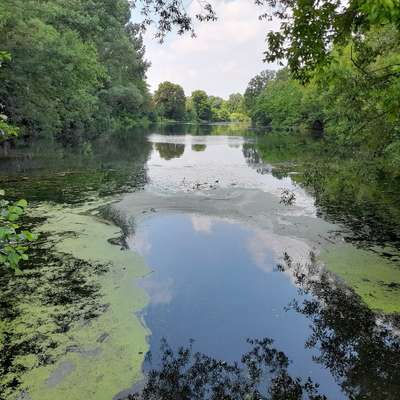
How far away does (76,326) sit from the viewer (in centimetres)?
509

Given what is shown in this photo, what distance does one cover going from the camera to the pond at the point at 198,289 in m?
4.43

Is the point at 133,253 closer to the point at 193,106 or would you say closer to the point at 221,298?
the point at 221,298

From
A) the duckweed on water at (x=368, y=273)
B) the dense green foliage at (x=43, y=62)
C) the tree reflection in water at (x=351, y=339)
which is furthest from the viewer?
the dense green foliage at (x=43, y=62)

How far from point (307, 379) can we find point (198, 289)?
247 centimetres

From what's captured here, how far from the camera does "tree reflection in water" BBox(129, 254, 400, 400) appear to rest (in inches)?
161

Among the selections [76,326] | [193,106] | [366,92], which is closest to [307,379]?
[76,326]

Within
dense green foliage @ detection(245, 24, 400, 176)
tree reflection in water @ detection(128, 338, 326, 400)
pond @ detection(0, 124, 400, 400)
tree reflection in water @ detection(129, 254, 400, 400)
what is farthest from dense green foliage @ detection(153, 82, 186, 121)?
tree reflection in water @ detection(128, 338, 326, 400)

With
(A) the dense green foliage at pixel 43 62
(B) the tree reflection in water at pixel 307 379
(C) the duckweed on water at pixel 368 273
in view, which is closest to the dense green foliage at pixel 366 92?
(C) the duckweed on water at pixel 368 273

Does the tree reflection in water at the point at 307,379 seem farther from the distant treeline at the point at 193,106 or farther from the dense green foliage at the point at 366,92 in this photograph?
the distant treeline at the point at 193,106

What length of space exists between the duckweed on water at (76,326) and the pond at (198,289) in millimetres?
17

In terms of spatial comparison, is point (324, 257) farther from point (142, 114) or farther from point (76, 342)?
point (142, 114)

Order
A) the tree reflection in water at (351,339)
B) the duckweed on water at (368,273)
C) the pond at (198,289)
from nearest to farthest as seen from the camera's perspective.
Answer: the tree reflection in water at (351,339)
the pond at (198,289)
the duckweed on water at (368,273)

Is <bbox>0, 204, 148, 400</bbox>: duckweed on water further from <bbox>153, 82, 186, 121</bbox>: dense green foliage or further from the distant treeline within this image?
<bbox>153, 82, 186, 121</bbox>: dense green foliage

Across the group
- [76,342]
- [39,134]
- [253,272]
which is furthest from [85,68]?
[76,342]
